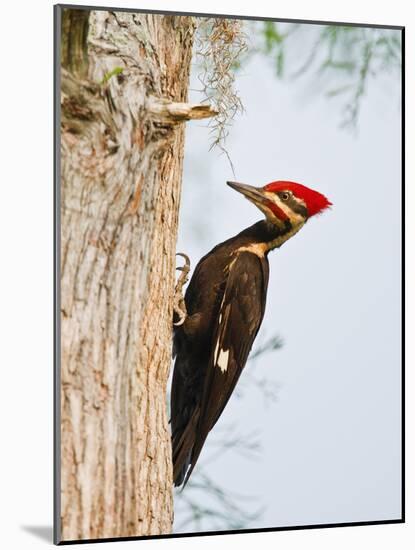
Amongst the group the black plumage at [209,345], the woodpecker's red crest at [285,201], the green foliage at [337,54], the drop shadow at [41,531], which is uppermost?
the green foliage at [337,54]

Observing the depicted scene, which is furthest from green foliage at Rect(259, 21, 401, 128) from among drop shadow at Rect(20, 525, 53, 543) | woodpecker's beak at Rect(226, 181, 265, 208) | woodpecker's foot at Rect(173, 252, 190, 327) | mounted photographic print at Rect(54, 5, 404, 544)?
drop shadow at Rect(20, 525, 53, 543)

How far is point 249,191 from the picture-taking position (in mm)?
4000

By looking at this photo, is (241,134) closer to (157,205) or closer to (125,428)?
(157,205)

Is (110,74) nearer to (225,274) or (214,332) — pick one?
(225,274)

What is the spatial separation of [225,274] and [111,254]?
480 mm

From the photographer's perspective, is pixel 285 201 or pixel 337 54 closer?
pixel 285 201

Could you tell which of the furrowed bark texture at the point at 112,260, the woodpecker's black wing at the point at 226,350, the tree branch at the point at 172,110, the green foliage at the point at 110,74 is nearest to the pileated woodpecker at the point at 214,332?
the woodpecker's black wing at the point at 226,350

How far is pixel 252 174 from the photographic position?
4.01 metres

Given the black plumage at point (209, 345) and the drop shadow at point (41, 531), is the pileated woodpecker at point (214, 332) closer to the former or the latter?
the black plumage at point (209, 345)

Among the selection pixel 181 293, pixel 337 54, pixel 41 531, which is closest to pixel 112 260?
pixel 181 293

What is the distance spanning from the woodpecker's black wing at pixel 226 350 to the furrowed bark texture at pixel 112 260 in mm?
212

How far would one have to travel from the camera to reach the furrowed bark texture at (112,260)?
3.61 m

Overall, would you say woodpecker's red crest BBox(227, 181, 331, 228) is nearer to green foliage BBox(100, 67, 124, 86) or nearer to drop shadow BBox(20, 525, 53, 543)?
green foliage BBox(100, 67, 124, 86)

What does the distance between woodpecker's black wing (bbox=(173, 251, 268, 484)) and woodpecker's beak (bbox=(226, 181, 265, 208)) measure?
0.17m
